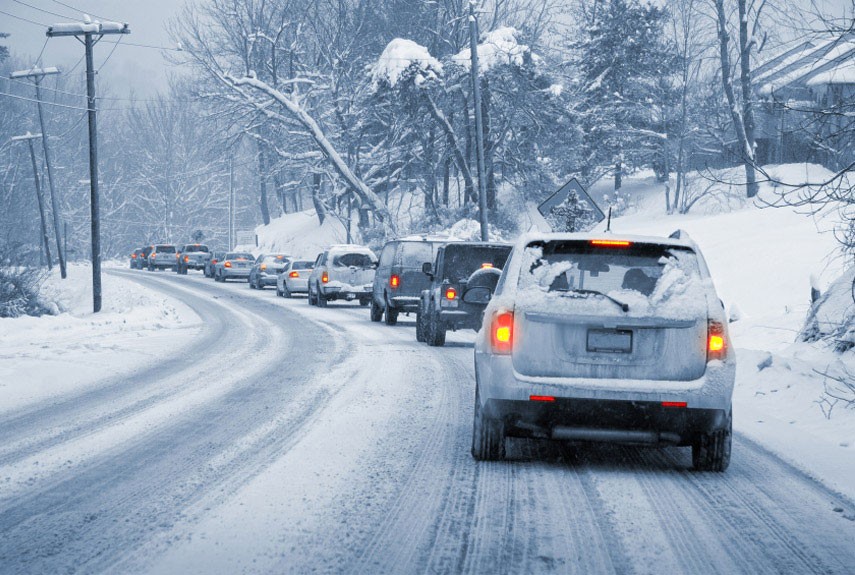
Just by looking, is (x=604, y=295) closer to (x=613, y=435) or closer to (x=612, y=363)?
(x=612, y=363)

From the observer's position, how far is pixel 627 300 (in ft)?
23.0

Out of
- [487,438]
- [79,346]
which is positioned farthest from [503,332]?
[79,346]

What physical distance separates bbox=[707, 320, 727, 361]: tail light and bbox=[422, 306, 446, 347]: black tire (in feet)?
36.1

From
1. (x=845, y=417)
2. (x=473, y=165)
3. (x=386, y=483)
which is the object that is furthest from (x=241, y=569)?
(x=473, y=165)

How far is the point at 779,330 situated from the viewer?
17.3 m

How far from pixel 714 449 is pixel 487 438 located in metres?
1.59

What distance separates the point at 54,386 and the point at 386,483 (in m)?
Answer: 6.86

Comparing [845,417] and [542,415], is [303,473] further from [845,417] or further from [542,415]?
[845,417]

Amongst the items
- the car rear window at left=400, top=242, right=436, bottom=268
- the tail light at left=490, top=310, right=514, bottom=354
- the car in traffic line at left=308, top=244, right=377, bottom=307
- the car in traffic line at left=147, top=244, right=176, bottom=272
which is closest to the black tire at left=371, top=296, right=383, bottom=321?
the car rear window at left=400, top=242, right=436, bottom=268

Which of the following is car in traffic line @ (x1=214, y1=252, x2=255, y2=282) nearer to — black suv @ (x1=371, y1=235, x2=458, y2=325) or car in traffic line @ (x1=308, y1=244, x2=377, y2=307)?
car in traffic line @ (x1=308, y1=244, x2=377, y2=307)

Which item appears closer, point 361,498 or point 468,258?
point 361,498

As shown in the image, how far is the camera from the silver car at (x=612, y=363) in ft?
22.6

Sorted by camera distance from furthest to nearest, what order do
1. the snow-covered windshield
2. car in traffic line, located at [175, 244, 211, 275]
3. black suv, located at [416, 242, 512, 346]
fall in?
car in traffic line, located at [175, 244, 211, 275] < black suv, located at [416, 242, 512, 346] < the snow-covered windshield

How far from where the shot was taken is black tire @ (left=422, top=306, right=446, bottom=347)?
1794 cm
